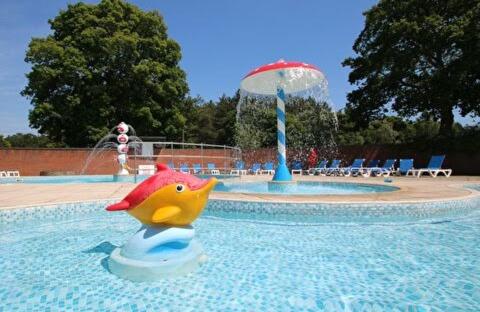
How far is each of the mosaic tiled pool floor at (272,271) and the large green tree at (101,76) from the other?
23.5 metres

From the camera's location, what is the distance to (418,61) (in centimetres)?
2247

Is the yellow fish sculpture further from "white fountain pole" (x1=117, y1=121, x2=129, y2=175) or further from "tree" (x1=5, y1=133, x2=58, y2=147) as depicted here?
"tree" (x1=5, y1=133, x2=58, y2=147)

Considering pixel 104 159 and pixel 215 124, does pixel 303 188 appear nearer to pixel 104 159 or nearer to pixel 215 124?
pixel 104 159

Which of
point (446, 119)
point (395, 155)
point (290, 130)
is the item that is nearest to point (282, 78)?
point (395, 155)

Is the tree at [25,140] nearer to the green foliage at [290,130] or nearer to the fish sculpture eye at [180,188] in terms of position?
the green foliage at [290,130]

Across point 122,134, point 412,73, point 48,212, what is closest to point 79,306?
point 48,212

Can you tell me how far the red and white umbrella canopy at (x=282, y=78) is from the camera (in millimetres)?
10641

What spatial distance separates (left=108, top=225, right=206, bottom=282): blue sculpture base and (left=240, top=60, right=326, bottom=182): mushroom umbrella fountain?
7.57m

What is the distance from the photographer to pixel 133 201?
4020 mm

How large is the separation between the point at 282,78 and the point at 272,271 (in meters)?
8.36

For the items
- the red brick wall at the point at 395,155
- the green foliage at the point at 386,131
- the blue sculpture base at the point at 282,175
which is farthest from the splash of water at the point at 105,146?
the green foliage at the point at 386,131

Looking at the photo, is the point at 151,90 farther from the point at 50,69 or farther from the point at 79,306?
the point at 79,306

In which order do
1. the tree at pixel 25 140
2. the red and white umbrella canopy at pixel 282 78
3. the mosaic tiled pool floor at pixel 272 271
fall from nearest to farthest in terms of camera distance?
the mosaic tiled pool floor at pixel 272 271
the red and white umbrella canopy at pixel 282 78
the tree at pixel 25 140

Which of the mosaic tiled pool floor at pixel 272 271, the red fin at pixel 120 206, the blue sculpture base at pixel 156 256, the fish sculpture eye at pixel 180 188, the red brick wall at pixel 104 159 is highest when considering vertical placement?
the red brick wall at pixel 104 159
